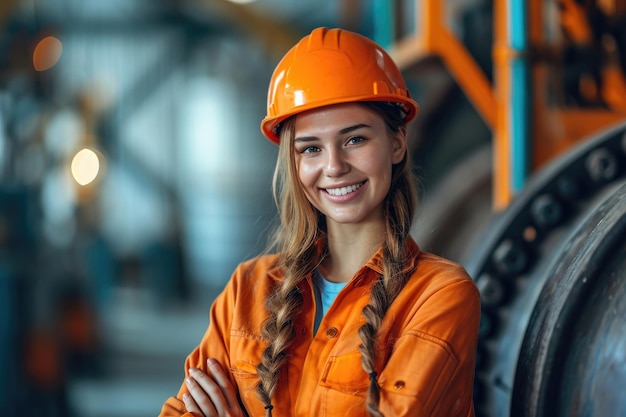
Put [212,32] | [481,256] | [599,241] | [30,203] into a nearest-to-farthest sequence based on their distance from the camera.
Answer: [599,241], [481,256], [30,203], [212,32]

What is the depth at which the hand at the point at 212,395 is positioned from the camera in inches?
68.2

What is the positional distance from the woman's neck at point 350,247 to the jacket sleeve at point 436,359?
0.82ft

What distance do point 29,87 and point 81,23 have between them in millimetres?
8513

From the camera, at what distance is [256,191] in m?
14.5

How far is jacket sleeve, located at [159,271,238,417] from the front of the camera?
5.98 ft

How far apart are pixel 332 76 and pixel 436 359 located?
0.63 meters

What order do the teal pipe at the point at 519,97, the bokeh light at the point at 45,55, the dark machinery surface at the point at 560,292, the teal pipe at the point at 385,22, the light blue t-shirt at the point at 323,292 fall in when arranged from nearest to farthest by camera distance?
1. the dark machinery surface at the point at 560,292
2. the light blue t-shirt at the point at 323,292
3. the teal pipe at the point at 519,97
4. the teal pipe at the point at 385,22
5. the bokeh light at the point at 45,55

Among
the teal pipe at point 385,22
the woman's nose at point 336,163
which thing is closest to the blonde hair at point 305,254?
the woman's nose at point 336,163

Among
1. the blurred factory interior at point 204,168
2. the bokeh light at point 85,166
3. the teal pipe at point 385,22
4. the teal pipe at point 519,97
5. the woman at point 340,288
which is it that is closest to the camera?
the woman at point 340,288

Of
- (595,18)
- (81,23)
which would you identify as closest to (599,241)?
(595,18)

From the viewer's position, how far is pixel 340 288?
1804mm

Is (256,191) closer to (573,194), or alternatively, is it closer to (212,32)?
(212,32)

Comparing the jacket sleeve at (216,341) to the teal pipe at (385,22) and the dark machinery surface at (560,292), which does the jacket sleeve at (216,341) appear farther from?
the teal pipe at (385,22)

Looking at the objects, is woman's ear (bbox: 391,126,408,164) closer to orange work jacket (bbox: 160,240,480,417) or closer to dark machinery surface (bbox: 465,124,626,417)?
orange work jacket (bbox: 160,240,480,417)
